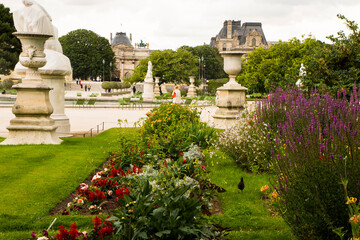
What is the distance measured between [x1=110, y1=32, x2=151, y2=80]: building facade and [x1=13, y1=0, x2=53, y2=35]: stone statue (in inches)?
4287

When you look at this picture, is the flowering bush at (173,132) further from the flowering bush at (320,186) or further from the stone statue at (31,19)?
the stone statue at (31,19)

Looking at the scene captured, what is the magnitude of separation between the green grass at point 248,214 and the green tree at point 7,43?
48497 millimetres

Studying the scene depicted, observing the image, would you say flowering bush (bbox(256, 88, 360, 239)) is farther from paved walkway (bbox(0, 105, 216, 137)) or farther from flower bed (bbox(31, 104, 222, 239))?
paved walkway (bbox(0, 105, 216, 137))

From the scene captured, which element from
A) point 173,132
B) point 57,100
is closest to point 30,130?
point 57,100

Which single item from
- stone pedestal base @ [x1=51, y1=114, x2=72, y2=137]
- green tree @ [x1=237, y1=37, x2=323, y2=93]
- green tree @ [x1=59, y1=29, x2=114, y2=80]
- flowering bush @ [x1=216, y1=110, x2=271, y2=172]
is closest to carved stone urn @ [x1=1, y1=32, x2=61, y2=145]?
stone pedestal base @ [x1=51, y1=114, x2=72, y2=137]

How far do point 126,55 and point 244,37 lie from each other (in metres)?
36.5

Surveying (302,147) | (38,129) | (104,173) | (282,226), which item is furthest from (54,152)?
(302,147)

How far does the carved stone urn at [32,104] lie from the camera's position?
383 inches

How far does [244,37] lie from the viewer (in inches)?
4058

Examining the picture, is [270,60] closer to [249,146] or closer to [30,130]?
[30,130]

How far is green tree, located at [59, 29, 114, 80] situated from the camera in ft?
264

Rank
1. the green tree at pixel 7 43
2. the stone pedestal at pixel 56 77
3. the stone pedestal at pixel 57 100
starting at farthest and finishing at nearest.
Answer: the green tree at pixel 7 43, the stone pedestal at pixel 57 100, the stone pedestal at pixel 56 77

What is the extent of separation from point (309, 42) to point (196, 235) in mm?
43040

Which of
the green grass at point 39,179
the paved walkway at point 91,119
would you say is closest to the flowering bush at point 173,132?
the green grass at point 39,179
